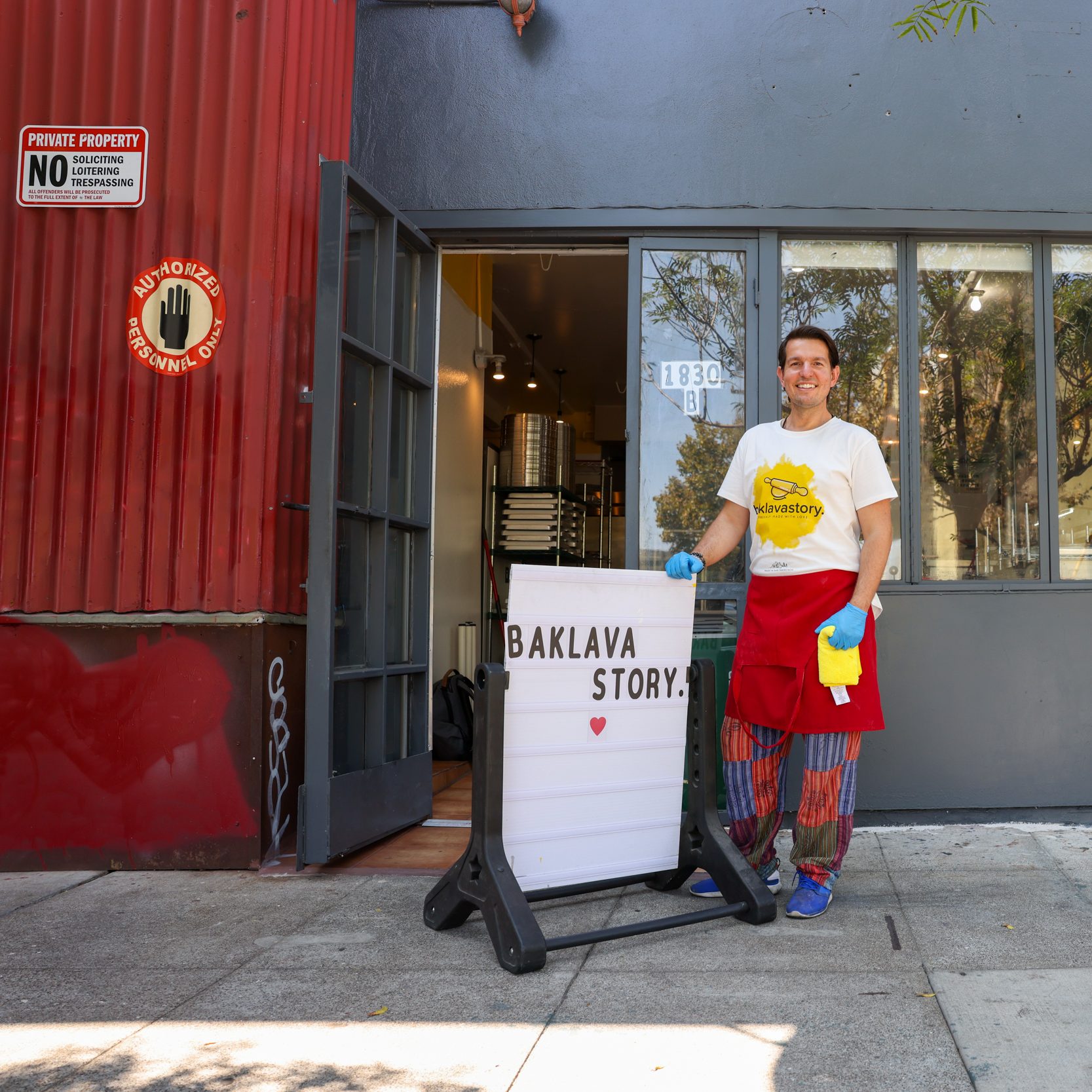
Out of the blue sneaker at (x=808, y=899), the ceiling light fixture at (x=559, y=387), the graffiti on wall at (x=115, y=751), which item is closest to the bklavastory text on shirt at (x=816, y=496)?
the blue sneaker at (x=808, y=899)

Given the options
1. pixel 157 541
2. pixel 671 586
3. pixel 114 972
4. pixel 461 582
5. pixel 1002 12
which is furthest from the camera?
pixel 461 582

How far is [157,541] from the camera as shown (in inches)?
162

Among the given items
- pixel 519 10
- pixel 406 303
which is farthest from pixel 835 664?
pixel 519 10

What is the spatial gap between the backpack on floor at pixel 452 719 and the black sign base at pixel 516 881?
9.31ft

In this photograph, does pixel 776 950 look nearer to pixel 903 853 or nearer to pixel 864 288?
pixel 903 853

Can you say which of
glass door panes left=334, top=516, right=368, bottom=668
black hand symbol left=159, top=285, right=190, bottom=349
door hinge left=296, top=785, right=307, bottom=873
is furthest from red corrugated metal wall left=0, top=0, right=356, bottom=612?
door hinge left=296, top=785, right=307, bottom=873

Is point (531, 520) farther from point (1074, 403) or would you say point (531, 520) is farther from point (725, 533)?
point (725, 533)

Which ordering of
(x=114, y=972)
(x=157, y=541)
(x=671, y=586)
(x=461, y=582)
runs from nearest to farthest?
(x=114, y=972), (x=671, y=586), (x=157, y=541), (x=461, y=582)

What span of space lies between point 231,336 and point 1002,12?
363 centimetres

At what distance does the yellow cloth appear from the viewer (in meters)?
3.33

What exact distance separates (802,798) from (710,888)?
428mm

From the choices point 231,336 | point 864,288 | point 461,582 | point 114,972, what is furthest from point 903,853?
point 461,582

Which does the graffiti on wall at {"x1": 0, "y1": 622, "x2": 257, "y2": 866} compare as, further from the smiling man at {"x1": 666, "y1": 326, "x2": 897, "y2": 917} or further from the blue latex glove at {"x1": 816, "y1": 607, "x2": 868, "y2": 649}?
the blue latex glove at {"x1": 816, "y1": 607, "x2": 868, "y2": 649}

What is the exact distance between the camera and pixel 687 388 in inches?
192
